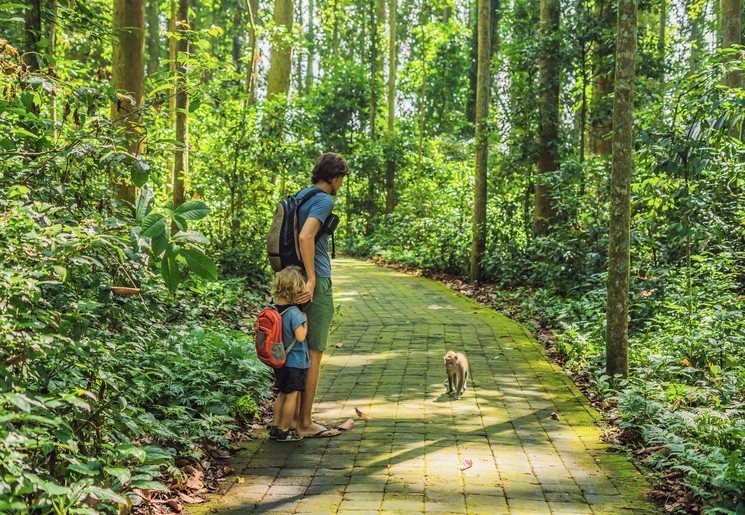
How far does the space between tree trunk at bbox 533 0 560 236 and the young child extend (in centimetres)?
971

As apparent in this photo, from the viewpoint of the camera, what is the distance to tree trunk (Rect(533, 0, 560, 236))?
14.4 metres

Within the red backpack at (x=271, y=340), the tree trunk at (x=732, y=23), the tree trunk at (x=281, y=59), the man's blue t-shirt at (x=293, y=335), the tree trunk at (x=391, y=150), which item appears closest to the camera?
the red backpack at (x=271, y=340)

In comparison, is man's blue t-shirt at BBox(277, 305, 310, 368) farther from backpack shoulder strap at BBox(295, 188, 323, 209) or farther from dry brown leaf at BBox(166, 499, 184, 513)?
dry brown leaf at BBox(166, 499, 184, 513)

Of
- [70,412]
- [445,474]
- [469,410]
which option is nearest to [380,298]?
[469,410]

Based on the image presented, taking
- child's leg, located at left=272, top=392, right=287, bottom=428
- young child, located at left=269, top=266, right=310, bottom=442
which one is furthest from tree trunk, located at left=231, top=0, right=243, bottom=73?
child's leg, located at left=272, top=392, right=287, bottom=428

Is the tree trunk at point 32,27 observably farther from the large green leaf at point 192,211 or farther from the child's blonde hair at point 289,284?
the large green leaf at point 192,211

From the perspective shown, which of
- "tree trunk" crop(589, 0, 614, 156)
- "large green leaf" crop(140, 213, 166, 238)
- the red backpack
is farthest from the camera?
"tree trunk" crop(589, 0, 614, 156)

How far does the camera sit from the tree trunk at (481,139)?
1500 centimetres

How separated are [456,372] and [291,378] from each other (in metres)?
1.95

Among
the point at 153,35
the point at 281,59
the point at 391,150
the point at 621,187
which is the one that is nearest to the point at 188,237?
the point at 621,187

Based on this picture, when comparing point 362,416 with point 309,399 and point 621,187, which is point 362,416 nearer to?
point 309,399

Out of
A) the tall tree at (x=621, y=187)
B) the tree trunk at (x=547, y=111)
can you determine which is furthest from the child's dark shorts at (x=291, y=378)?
the tree trunk at (x=547, y=111)

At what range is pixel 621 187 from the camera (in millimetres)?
6844

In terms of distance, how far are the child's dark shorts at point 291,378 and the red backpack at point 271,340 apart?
108 millimetres
